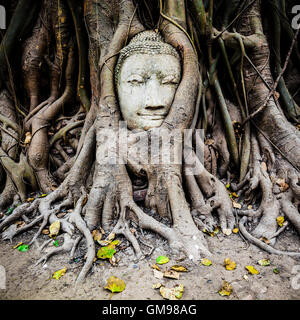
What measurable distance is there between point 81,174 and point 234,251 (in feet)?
6.58

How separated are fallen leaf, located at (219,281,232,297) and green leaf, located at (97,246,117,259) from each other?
3.08 feet

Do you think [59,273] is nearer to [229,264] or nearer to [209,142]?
[229,264]

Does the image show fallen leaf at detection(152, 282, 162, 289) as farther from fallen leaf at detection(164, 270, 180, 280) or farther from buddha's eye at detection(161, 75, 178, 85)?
buddha's eye at detection(161, 75, 178, 85)

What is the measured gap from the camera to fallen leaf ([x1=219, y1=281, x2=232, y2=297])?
1.42 metres

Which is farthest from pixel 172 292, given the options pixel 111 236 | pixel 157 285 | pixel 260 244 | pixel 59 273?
pixel 260 244

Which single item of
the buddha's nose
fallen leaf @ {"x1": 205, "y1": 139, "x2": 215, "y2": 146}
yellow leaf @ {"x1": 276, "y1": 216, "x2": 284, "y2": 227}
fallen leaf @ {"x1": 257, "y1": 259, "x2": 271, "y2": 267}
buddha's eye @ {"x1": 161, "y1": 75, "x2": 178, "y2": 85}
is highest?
buddha's eye @ {"x1": 161, "y1": 75, "x2": 178, "y2": 85}

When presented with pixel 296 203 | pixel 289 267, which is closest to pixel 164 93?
pixel 296 203

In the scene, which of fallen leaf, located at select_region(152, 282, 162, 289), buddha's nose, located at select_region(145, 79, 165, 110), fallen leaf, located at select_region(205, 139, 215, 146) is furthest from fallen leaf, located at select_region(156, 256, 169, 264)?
fallen leaf, located at select_region(205, 139, 215, 146)

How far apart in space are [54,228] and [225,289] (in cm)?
171

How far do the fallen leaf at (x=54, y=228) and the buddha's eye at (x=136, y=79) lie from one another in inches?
74.4

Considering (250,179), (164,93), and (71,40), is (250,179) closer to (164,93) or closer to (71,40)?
(164,93)

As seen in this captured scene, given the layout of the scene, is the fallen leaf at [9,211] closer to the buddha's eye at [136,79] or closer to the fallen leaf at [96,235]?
the fallen leaf at [96,235]

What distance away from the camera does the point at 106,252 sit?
1.81 metres

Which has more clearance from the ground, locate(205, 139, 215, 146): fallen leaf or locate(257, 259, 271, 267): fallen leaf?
locate(205, 139, 215, 146): fallen leaf
